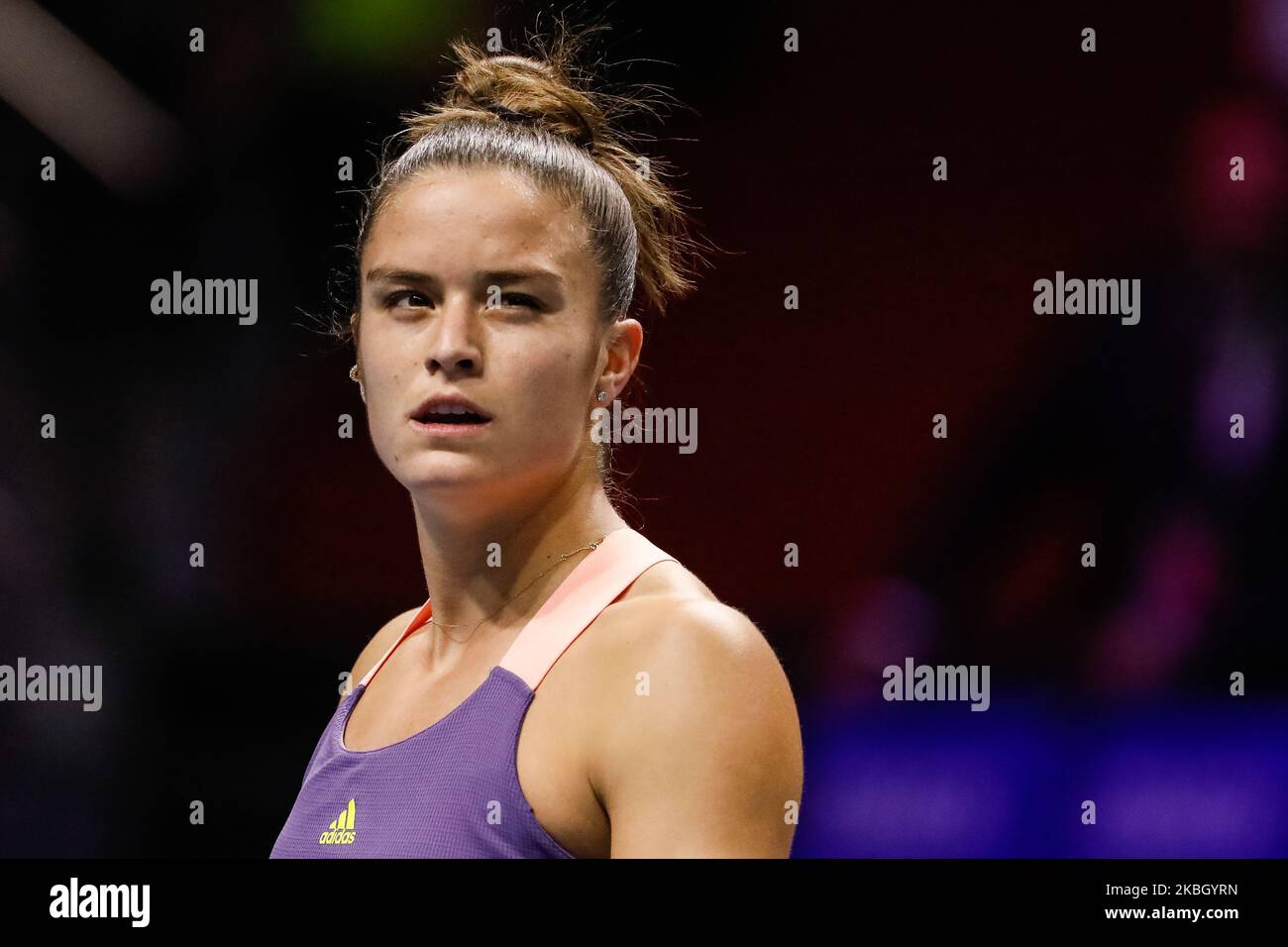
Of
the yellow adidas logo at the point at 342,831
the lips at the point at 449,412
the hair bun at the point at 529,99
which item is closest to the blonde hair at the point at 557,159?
the hair bun at the point at 529,99

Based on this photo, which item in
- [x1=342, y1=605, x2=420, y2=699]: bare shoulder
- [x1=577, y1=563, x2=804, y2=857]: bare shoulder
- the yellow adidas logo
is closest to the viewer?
[x1=577, y1=563, x2=804, y2=857]: bare shoulder

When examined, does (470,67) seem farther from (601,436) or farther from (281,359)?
(281,359)

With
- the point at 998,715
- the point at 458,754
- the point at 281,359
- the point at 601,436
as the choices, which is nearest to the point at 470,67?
the point at 601,436

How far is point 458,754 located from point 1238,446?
1980mm

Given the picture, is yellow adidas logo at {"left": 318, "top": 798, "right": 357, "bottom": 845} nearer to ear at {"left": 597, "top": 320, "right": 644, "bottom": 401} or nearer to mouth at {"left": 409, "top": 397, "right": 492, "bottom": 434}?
mouth at {"left": 409, "top": 397, "right": 492, "bottom": 434}

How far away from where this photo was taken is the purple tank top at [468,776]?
1392 millimetres

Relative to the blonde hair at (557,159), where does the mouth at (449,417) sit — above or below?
below

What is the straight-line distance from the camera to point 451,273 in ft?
5.18

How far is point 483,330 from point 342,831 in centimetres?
62

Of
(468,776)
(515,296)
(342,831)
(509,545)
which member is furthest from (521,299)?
(342,831)

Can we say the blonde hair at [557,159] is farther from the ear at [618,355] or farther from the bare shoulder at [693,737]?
the bare shoulder at [693,737]

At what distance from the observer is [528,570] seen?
1.67 meters

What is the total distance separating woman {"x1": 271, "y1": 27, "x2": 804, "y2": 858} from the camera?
136cm

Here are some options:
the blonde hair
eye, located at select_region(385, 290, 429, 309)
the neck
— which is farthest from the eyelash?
the neck
